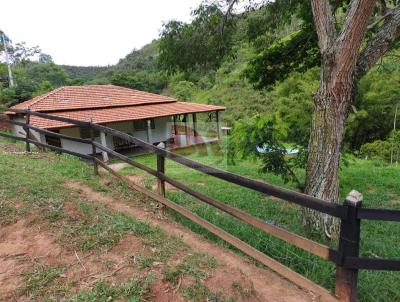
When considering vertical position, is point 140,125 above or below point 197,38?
below

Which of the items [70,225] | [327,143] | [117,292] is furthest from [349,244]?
[70,225]

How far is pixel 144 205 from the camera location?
4480 millimetres

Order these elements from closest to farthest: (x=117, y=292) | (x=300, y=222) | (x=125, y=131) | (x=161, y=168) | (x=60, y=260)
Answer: (x=117, y=292) < (x=60, y=260) < (x=161, y=168) < (x=300, y=222) < (x=125, y=131)

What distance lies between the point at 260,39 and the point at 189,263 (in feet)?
20.1

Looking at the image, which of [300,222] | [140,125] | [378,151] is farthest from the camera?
[140,125]

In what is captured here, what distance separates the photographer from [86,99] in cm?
2103

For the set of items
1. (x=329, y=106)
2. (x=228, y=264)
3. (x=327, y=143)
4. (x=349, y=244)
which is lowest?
(x=228, y=264)

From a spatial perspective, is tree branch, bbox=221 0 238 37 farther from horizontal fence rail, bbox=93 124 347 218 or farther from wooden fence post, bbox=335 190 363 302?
wooden fence post, bbox=335 190 363 302

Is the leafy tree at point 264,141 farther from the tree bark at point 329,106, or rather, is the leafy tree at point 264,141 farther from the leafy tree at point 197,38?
the leafy tree at point 197,38

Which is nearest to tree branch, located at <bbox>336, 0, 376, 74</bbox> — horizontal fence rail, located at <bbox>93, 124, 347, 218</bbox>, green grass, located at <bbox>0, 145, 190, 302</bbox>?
horizontal fence rail, located at <bbox>93, 124, 347, 218</bbox>

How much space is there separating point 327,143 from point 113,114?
16904 mm

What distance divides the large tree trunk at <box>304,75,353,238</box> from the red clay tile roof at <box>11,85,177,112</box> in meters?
17.2

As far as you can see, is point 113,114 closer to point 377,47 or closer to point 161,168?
point 161,168

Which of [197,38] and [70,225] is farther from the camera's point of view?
[197,38]
